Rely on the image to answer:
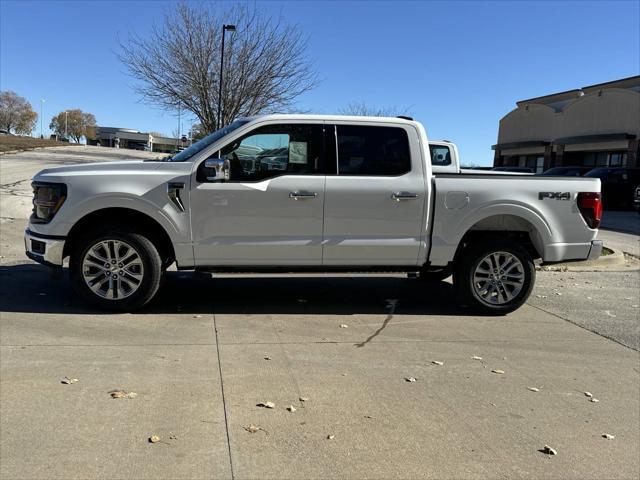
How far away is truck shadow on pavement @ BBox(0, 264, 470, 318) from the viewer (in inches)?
237

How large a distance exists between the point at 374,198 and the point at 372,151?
51 cm

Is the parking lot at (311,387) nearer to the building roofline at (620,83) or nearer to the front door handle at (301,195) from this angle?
the front door handle at (301,195)

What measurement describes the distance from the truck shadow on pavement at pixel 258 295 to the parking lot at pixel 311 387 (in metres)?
0.04

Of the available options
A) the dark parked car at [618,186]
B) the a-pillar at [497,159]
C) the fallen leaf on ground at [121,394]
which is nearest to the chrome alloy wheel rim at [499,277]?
the fallen leaf on ground at [121,394]

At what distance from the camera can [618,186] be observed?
75.9 feet

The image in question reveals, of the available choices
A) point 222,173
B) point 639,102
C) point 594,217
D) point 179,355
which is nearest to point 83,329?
point 179,355

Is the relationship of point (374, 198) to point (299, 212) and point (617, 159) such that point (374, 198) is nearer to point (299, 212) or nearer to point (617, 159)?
point (299, 212)

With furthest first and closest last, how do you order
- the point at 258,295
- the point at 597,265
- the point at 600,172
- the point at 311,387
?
the point at 600,172 → the point at 597,265 → the point at 258,295 → the point at 311,387

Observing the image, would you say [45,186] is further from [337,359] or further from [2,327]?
[337,359]

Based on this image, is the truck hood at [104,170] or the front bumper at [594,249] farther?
the front bumper at [594,249]

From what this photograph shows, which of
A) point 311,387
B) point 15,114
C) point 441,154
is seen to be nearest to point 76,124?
point 15,114

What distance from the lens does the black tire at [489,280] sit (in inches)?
242

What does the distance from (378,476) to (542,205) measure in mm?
4053

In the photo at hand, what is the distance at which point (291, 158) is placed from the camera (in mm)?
5734
